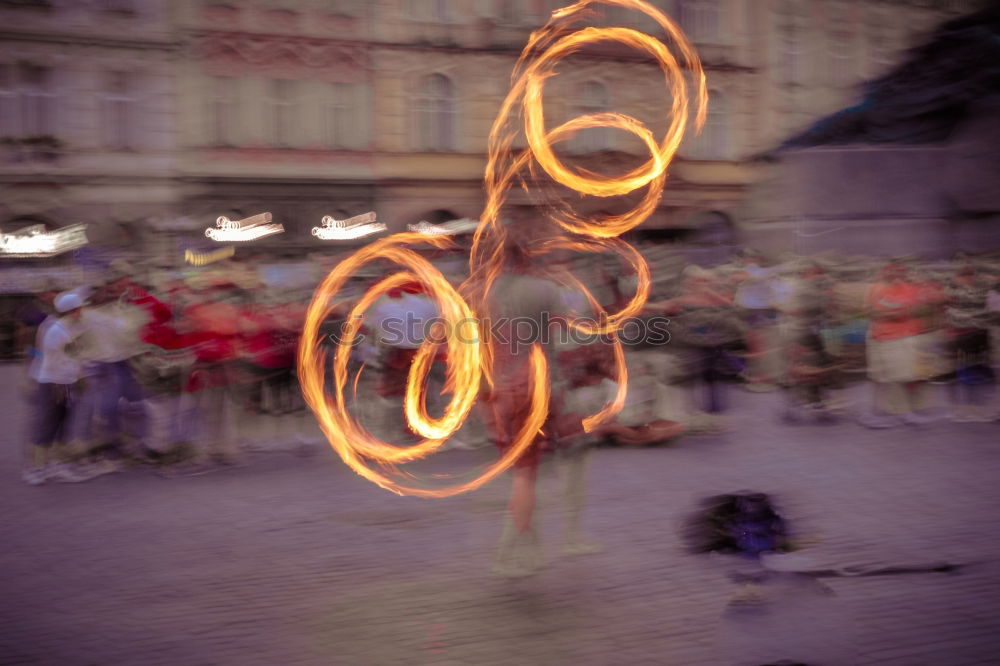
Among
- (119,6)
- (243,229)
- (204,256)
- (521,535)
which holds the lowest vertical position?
(521,535)

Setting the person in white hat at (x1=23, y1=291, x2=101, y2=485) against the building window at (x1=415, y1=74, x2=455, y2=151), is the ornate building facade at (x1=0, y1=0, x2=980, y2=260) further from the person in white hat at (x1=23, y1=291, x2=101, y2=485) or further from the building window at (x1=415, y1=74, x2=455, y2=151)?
the person in white hat at (x1=23, y1=291, x2=101, y2=485)

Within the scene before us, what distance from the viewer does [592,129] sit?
35906 millimetres

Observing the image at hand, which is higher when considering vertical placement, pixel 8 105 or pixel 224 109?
pixel 224 109

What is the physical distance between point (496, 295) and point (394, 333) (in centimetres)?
424

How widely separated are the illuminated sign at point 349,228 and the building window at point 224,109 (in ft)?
11.3

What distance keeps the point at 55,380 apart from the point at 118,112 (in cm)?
2267

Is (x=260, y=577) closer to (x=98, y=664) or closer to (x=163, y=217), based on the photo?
(x=98, y=664)

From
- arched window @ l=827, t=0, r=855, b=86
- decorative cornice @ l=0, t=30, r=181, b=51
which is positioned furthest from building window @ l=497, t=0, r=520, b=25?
arched window @ l=827, t=0, r=855, b=86

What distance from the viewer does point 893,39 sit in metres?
38.0

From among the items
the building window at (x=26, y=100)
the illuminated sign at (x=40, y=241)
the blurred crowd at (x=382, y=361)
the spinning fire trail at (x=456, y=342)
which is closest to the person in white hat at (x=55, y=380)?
the blurred crowd at (x=382, y=361)

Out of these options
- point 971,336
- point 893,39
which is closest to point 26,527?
point 971,336

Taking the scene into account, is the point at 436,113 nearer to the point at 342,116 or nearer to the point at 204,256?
the point at 342,116

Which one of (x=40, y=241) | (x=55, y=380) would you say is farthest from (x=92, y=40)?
(x=55, y=380)

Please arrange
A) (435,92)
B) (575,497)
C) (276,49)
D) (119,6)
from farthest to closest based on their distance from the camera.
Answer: (435,92) < (276,49) < (119,6) < (575,497)
